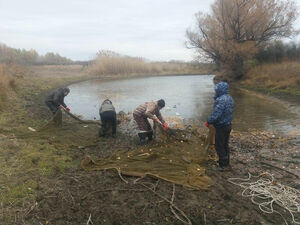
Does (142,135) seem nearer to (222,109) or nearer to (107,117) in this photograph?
(107,117)

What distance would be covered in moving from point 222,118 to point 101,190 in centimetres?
292

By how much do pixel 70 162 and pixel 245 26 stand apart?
27.7 m

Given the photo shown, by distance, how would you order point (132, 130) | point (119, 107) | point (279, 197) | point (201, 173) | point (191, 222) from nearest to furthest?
point (191, 222)
point (279, 197)
point (201, 173)
point (132, 130)
point (119, 107)

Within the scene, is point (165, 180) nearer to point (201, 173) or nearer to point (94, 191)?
point (201, 173)

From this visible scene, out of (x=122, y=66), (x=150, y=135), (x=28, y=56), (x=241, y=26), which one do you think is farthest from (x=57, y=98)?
(x=28, y=56)

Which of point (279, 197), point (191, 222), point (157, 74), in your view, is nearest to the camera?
point (191, 222)

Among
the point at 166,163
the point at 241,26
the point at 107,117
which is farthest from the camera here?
the point at 241,26

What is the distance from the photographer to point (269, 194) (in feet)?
14.3

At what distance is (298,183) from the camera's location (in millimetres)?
4895

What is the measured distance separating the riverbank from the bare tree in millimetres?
23942

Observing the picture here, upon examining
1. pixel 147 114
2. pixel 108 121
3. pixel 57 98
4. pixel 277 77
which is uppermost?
pixel 277 77

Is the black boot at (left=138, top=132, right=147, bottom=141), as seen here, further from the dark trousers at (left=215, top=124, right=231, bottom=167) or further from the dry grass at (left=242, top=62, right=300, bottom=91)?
the dry grass at (left=242, top=62, right=300, bottom=91)

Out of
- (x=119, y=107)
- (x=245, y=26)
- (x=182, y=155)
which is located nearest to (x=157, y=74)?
(x=245, y=26)

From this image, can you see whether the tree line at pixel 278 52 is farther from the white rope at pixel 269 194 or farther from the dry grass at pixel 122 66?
the white rope at pixel 269 194
